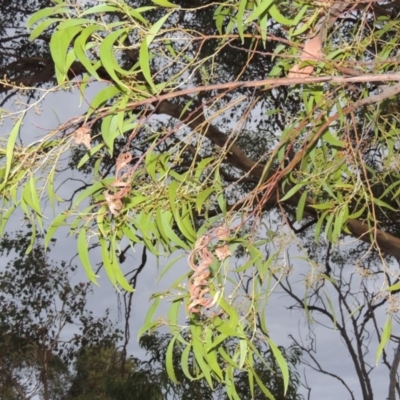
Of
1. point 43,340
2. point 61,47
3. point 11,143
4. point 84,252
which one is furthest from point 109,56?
point 43,340

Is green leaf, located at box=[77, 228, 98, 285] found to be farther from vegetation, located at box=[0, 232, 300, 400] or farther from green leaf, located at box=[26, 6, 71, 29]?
vegetation, located at box=[0, 232, 300, 400]

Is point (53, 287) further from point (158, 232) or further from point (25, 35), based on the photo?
point (158, 232)

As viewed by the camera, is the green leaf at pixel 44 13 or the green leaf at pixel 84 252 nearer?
the green leaf at pixel 44 13

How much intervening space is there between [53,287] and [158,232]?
416 cm

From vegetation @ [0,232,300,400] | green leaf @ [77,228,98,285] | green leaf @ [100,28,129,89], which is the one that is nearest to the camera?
green leaf @ [100,28,129,89]

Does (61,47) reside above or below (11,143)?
above

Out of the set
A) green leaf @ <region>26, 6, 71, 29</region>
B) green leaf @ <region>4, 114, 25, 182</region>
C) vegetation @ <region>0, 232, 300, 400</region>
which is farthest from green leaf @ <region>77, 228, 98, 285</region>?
vegetation @ <region>0, 232, 300, 400</region>

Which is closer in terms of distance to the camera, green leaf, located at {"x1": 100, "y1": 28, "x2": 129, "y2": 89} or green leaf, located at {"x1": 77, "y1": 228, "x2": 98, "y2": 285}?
green leaf, located at {"x1": 100, "y1": 28, "x2": 129, "y2": 89}

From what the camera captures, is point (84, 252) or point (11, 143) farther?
point (84, 252)

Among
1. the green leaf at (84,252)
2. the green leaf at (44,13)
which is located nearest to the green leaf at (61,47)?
the green leaf at (44,13)

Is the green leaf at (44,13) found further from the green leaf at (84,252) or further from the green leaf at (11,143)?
the green leaf at (84,252)

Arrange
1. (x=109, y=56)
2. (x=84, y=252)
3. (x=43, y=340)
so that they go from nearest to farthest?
(x=109, y=56), (x=84, y=252), (x=43, y=340)

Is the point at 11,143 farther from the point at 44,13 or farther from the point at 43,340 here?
the point at 43,340

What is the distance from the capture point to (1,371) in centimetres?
530
